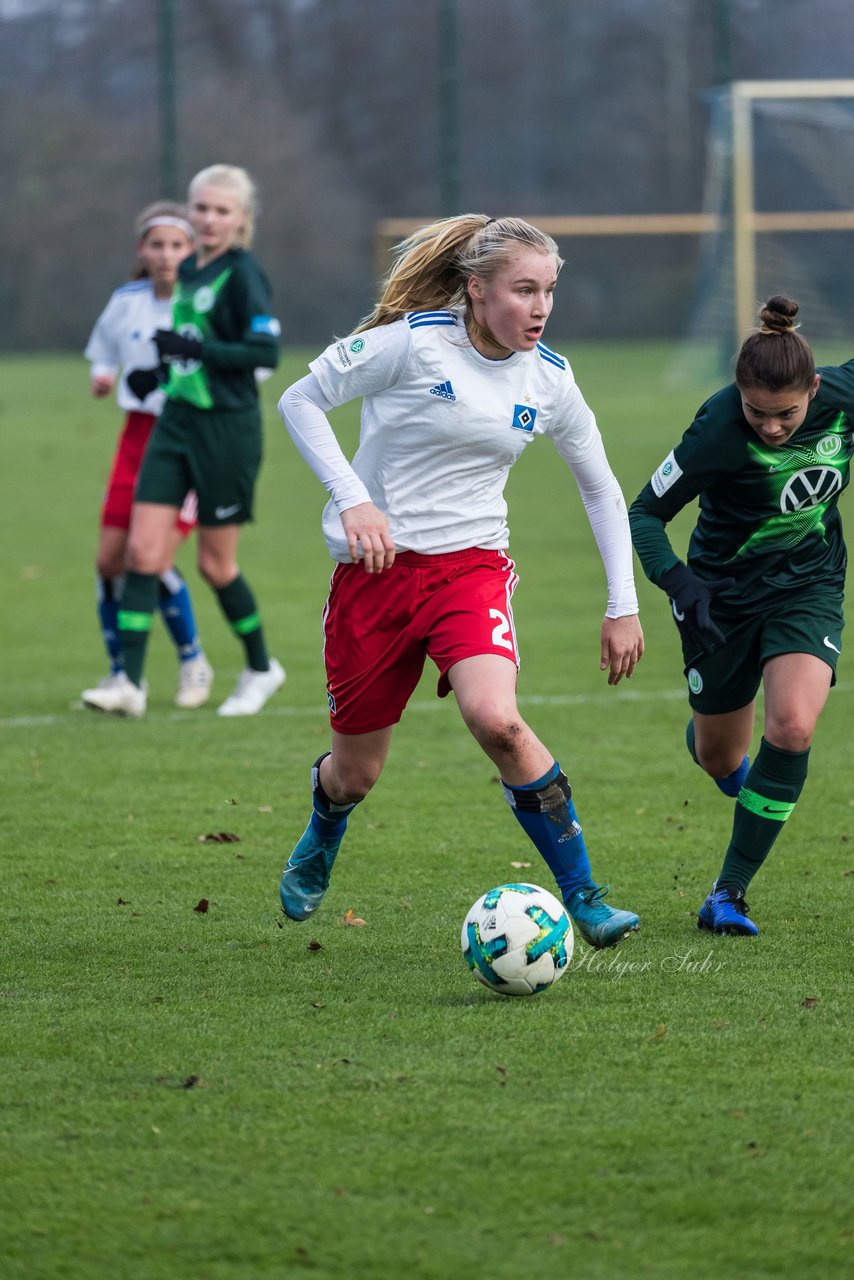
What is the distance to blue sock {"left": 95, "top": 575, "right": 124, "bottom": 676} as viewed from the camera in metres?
8.55

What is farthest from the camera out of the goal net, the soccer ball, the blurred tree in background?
the blurred tree in background

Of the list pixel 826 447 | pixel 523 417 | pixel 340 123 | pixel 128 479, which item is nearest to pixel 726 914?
pixel 826 447

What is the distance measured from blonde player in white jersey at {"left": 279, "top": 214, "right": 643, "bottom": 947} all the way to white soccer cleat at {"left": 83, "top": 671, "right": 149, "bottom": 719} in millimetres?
3749

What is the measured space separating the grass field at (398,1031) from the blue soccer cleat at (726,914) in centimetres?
5

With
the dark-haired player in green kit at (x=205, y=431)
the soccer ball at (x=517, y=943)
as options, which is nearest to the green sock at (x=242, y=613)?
the dark-haired player in green kit at (x=205, y=431)

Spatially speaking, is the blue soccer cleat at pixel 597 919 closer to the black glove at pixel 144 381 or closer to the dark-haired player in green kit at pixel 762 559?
the dark-haired player in green kit at pixel 762 559

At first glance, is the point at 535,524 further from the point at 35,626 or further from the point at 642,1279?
the point at 642,1279

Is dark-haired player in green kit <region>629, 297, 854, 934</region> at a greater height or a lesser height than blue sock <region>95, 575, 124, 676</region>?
greater

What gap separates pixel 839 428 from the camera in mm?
4785

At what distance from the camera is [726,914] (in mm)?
4730

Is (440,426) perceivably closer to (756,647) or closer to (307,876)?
Result: (756,647)

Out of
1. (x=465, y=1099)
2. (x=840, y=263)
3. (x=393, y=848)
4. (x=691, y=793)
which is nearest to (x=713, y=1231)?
(x=465, y=1099)

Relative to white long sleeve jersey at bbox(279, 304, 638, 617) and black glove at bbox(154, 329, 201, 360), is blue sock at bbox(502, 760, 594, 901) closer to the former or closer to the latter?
white long sleeve jersey at bbox(279, 304, 638, 617)

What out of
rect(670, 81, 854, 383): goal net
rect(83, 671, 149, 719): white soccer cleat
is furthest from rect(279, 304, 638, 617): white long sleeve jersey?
rect(670, 81, 854, 383): goal net
